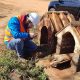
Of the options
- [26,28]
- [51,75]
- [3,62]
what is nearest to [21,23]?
[26,28]

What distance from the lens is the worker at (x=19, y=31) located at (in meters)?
7.77

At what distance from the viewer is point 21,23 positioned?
7852 millimetres

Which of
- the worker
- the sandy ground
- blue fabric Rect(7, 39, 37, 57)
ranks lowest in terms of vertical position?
the sandy ground

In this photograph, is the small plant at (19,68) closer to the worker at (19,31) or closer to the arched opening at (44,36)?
the worker at (19,31)

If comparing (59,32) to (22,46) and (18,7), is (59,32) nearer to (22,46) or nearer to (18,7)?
(22,46)

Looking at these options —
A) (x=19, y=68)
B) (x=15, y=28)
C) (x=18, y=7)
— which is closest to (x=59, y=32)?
(x=15, y=28)

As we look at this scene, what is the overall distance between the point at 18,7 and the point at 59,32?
919 cm

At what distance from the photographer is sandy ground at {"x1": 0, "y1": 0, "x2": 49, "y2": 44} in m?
14.4

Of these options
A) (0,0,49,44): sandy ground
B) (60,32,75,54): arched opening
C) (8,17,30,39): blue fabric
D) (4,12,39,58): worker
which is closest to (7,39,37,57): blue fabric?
(4,12,39,58): worker

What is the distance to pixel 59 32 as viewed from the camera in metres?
8.13

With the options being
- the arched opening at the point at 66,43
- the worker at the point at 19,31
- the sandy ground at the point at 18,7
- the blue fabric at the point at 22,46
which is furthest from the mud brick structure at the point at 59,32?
the sandy ground at the point at 18,7

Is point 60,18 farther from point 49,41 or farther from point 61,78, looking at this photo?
point 61,78

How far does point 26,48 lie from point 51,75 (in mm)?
1707

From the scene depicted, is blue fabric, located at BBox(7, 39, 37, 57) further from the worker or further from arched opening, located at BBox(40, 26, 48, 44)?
arched opening, located at BBox(40, 26, 48, 44)
